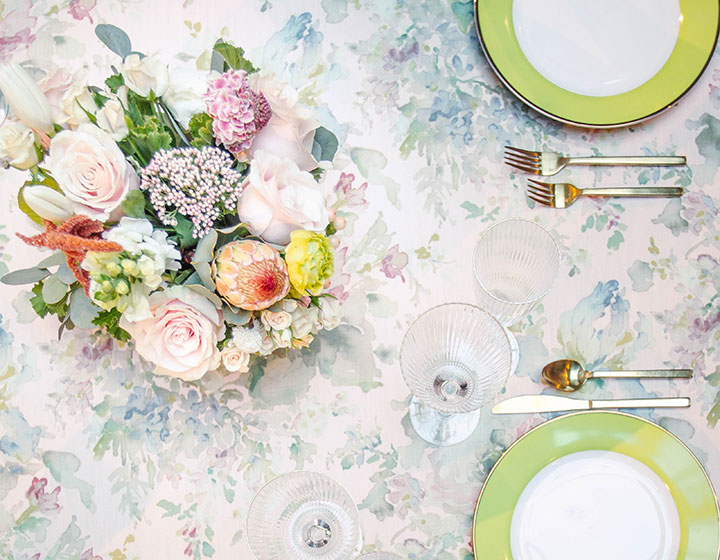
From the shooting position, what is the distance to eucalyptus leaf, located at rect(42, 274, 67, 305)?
2.58 feet

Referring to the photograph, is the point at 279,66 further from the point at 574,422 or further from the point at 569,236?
the point at 574,422

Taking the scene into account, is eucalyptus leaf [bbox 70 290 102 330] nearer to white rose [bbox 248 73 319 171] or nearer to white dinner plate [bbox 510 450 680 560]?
white rose [bbox 248 73 319 171]

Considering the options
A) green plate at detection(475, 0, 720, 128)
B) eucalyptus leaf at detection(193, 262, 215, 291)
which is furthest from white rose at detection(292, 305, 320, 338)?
green plate at detection(475, 0, 720, 128)

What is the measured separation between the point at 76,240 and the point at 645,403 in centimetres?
81

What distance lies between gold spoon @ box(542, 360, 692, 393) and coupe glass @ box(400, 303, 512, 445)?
13 cm

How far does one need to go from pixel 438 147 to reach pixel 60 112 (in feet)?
1.79

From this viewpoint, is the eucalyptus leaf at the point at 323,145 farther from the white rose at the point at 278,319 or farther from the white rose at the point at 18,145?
the white rose at the point at 18,145

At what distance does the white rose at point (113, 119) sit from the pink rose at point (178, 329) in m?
0.20

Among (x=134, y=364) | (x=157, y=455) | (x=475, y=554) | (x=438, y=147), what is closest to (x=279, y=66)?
(x=438, y=147)

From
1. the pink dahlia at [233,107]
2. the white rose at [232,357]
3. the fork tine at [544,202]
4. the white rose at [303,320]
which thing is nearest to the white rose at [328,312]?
the white rose at [303,320]

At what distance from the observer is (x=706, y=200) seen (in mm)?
969

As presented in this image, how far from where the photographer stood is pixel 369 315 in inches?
37.3

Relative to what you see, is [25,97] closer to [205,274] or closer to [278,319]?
[205,274]

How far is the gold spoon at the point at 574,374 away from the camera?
0.92 metres
